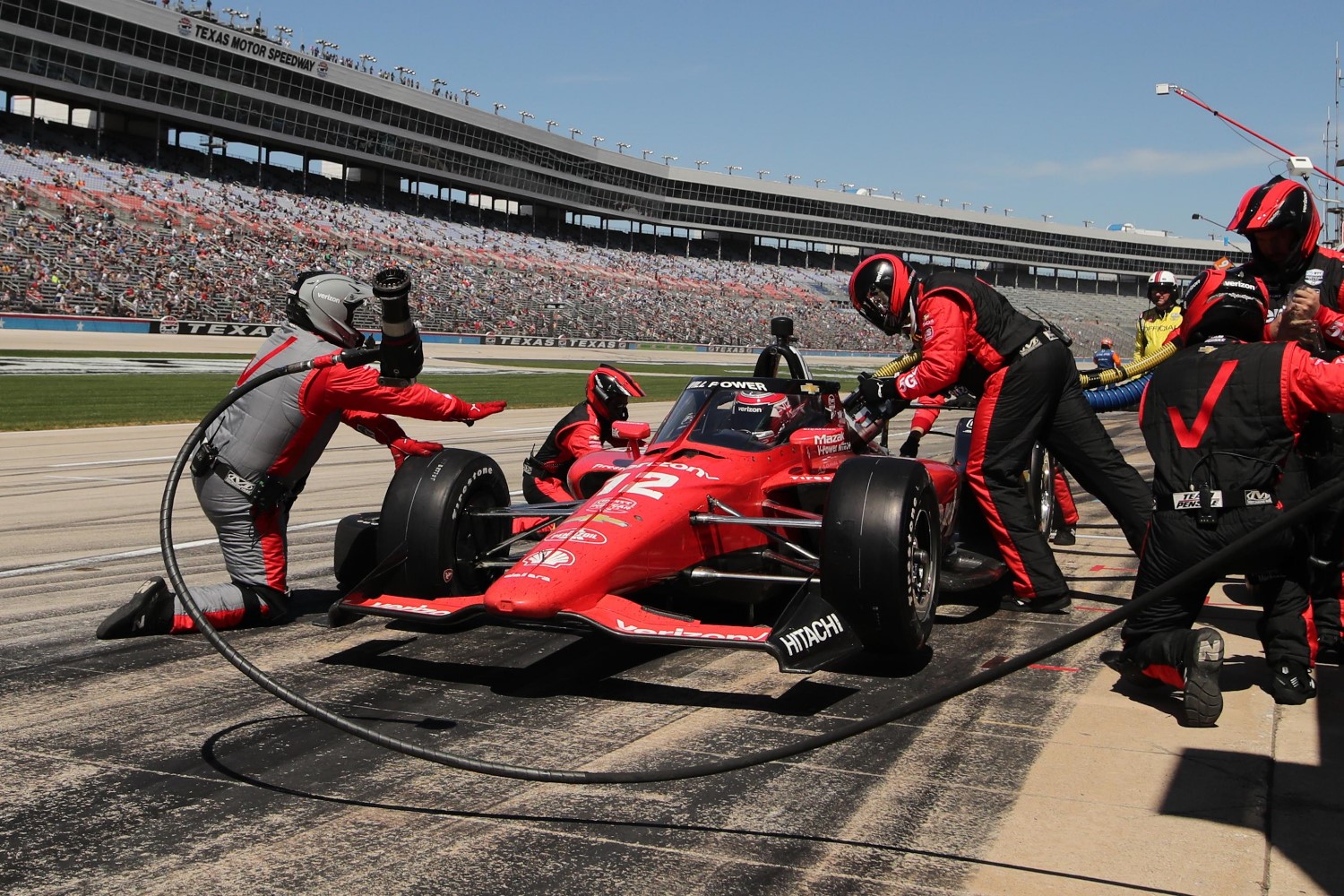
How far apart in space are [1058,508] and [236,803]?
25.0 ft

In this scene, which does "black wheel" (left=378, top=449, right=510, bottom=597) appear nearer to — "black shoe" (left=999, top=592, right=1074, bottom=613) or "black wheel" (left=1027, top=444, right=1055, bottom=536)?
"black shoe" (left=999, top=592, right=1074, bottom=613)

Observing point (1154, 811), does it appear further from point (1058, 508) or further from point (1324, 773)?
point (1058, 508)

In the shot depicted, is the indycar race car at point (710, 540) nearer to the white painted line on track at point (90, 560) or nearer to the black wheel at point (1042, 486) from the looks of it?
the black wheel at point (1042, 486)

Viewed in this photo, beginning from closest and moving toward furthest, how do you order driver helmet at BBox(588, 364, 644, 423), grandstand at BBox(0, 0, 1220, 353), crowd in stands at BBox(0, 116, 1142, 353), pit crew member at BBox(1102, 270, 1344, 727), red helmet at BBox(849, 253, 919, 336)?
pit crew member at BBox(1102, 270, 1344, 727) → red helmet at BBox(849, 253, 919, 336) → driver helmet at BBox(588, 364, 644, 423) → crowd in stands at BBox(0, 116, 1142, 353) → grandstand at BBox(0, 0, 1220, 353)

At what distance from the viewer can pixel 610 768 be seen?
14.2ft

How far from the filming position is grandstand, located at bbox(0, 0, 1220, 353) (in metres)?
46.2

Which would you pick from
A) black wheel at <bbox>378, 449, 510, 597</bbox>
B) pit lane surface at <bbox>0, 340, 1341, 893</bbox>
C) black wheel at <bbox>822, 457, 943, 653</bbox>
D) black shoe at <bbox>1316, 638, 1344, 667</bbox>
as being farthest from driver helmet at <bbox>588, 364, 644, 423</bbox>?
black shoe at <bbox>1316, 638, 1344, 667</bbox>

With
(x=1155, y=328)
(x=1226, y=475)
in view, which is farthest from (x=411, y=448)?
(x=1155, y=328)

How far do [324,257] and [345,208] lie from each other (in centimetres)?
1123

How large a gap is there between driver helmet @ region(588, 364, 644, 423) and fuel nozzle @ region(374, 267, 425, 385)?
3.24m

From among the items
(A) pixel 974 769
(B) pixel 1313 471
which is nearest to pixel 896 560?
(A) pixel 974 769

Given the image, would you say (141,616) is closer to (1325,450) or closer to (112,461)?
(1325,450)

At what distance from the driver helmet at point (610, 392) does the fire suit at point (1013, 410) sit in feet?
8.13

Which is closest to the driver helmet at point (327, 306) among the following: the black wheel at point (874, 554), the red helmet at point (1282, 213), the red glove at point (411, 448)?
the red glove at point (411, 448)
